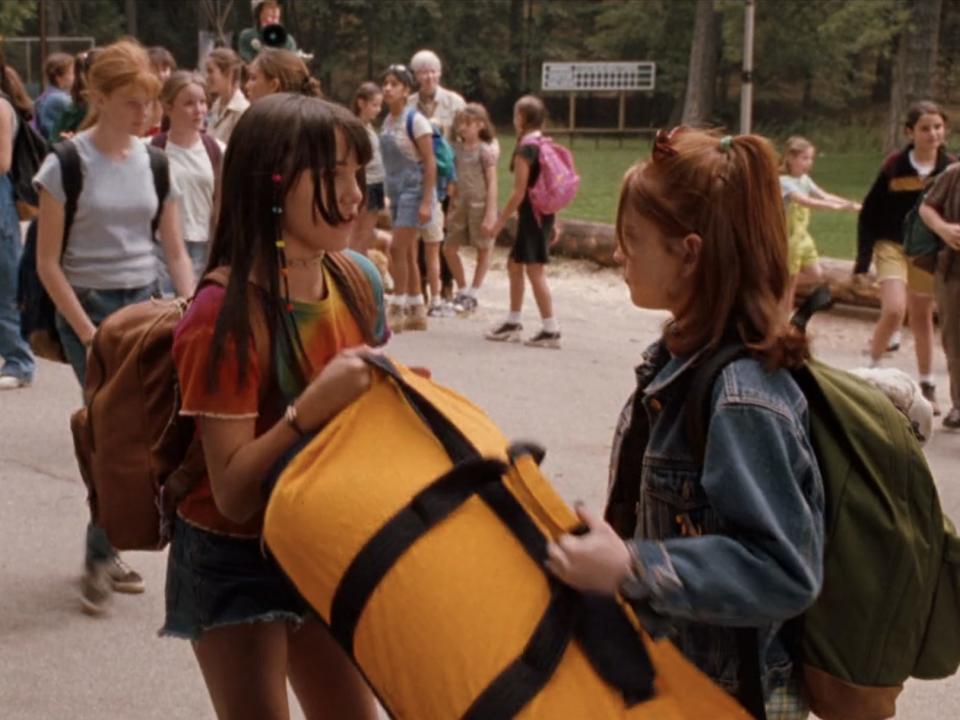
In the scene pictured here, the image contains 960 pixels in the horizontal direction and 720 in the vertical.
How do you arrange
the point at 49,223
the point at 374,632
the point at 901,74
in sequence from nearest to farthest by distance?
the point at 374,632
the point at 49,223
the point at 901,74

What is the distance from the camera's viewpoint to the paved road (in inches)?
190

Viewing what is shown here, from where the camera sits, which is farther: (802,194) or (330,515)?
(802,194)

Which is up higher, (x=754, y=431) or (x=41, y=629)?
(x=754, y=431)

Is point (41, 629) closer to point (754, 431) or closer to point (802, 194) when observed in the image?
point (754, 431)

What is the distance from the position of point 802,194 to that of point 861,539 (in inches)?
359

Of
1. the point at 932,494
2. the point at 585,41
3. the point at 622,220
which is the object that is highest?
the point at 622,220

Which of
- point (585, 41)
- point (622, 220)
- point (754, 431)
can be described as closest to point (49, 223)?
point (622, 220)

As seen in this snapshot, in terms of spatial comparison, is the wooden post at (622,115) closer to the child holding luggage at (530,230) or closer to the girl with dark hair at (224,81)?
the child holding luggage at (530,230)

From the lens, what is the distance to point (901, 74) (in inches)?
1092

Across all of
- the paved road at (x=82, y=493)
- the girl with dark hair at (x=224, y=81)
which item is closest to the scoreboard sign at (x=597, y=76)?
the paved road at (x=82, y=493)

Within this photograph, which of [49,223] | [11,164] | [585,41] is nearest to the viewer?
[49,223]

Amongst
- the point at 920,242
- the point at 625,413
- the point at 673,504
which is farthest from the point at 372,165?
the point at 673,504

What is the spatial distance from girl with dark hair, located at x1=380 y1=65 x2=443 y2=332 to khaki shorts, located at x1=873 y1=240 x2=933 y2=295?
362cm

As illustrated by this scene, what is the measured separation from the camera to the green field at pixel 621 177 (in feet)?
63.6
